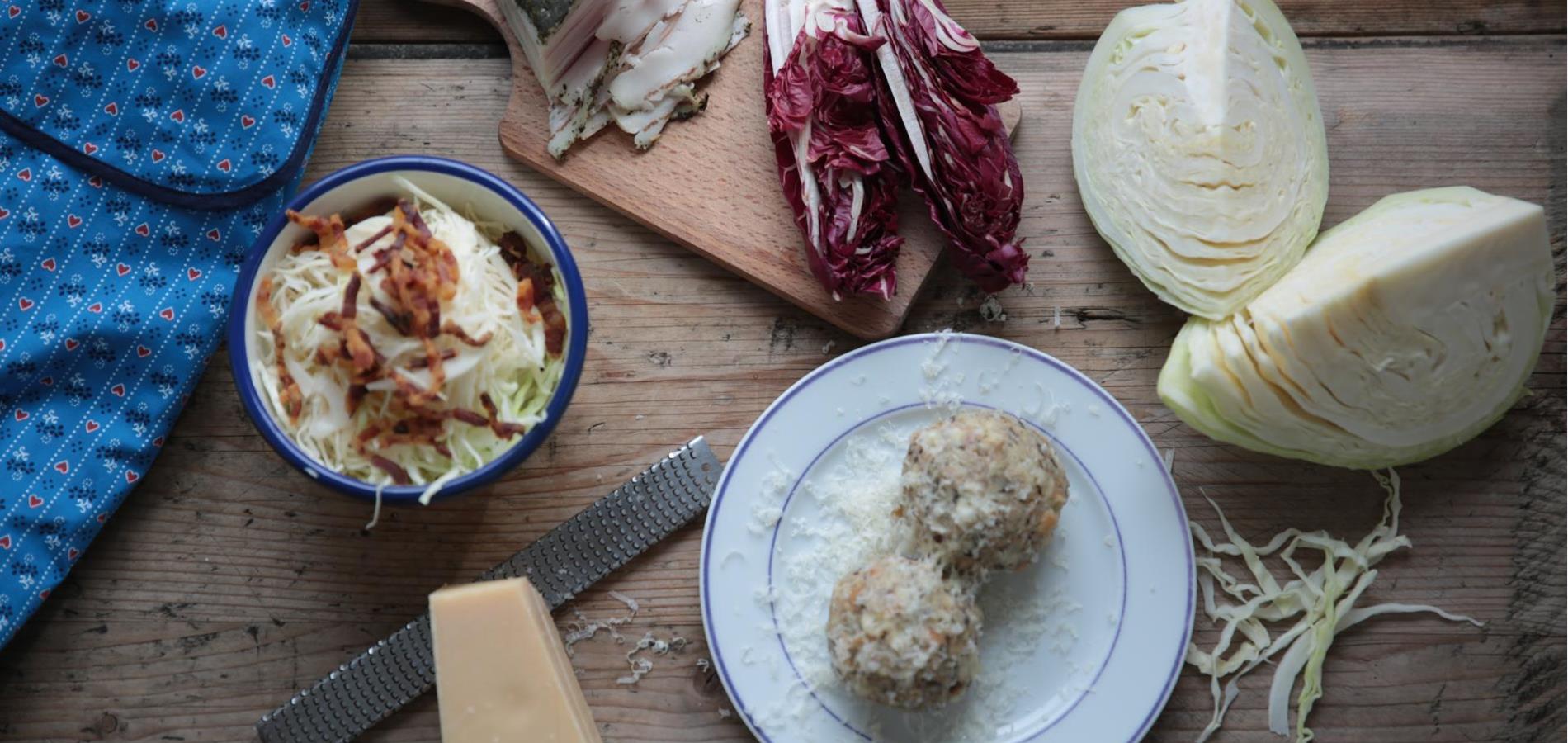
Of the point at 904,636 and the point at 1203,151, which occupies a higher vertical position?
the point at 1203,151

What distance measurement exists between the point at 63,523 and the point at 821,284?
5.61ft

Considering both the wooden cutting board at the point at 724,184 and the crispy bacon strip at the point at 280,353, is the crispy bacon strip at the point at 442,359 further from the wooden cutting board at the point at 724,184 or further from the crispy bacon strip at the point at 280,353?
the wooden cutting board at the point at 724,184

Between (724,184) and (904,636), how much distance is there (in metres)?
1.09

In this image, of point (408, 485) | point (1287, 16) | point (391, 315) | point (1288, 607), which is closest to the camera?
point (391, 315)

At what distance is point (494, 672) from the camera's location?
215 cm

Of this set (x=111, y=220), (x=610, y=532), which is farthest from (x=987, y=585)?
(x=111, y=220)

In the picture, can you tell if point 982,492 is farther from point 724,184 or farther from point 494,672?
point 494,672

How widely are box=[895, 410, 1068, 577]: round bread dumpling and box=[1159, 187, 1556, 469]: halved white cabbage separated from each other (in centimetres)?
40

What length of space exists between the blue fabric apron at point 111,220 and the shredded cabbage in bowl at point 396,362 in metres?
0.40

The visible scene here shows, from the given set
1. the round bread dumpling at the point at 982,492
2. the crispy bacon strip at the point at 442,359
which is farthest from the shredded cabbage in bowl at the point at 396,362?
the round bread dumpling at the point at 982,492

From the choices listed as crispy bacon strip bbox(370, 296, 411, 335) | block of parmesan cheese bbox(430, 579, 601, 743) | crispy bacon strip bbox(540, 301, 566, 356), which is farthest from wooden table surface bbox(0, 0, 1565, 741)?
crispy bacon strip bbox(370, 296, 411, 335)

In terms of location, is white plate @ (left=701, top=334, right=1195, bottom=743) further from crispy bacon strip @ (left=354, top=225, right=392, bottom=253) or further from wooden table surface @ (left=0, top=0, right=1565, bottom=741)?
crispy bacon strip @ (left=354, top=225, right=392, bottom=253)

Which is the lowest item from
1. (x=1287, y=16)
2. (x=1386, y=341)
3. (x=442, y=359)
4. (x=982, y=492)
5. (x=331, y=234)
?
(x=982, y=492)

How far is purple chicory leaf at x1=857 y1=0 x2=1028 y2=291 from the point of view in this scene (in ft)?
7.61
